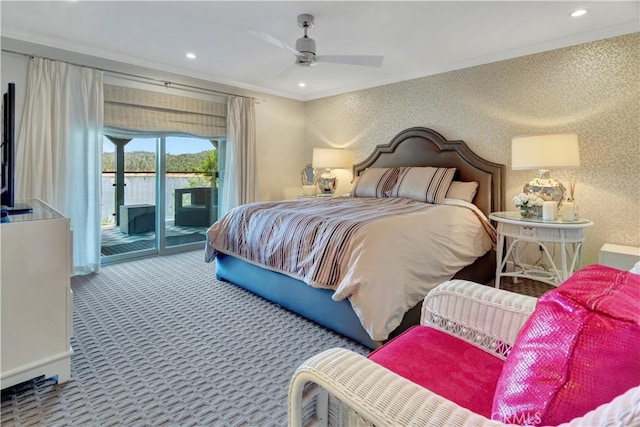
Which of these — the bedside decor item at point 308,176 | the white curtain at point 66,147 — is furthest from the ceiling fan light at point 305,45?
the bedside decor item at point 308,176

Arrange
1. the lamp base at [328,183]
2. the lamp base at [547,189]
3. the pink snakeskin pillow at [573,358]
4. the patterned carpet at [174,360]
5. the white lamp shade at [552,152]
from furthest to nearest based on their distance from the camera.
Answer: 1. the lamp base at [328,183]
2. the lamp base at [547,189]
3. the white lamp shade at [552,152]
4. the patterned carpet at [174,360]
5. the pink snakeskin pillow at [573,358]

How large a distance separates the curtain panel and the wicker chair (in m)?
3.91

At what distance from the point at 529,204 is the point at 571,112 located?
1047mm

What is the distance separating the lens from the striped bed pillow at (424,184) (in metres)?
3.54

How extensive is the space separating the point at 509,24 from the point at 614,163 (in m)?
1.52

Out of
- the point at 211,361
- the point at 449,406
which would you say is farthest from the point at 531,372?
the point at 211,361

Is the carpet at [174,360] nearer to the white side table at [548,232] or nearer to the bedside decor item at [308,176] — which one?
the white side table at [548,232]

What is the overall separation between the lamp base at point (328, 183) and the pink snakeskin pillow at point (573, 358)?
446 cm

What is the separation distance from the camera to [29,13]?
108 inches

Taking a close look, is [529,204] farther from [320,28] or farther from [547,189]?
[320,28]

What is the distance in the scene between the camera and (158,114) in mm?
4105

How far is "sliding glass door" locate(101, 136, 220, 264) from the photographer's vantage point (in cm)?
411

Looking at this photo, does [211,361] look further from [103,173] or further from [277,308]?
[103,173]

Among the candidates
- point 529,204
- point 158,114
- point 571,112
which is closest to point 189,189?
point 158,114
